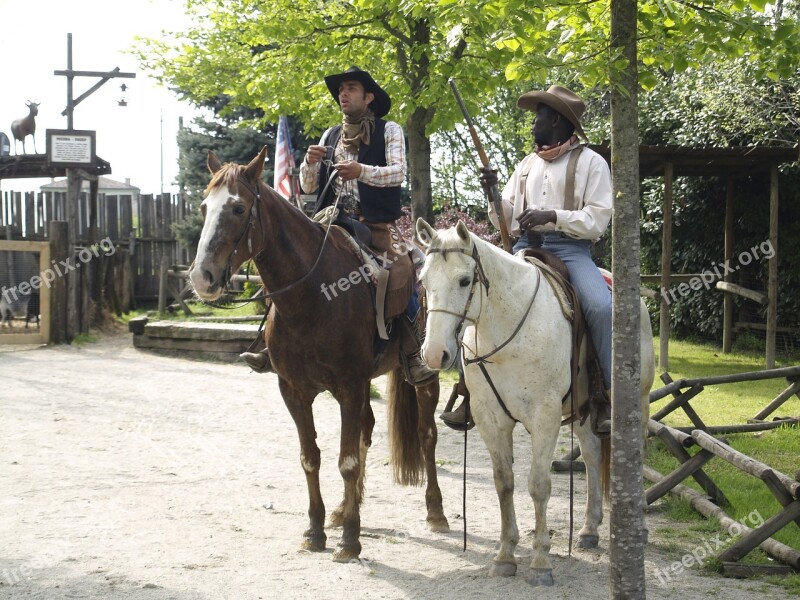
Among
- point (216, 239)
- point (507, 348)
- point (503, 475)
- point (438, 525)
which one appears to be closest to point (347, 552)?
point (438, 525)

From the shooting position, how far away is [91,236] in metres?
18.7

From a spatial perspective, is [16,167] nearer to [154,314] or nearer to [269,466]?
[154,314]

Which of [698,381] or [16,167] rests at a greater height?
[16,167]

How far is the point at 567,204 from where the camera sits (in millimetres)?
5621

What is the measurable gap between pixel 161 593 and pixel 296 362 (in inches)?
63.9

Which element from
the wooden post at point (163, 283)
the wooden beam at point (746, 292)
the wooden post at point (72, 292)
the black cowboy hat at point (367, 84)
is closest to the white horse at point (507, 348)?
the black cowboy hat at point (367, 84)

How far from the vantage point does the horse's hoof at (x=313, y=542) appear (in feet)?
18.6

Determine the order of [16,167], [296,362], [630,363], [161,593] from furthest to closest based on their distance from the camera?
[16,167], [296,362], [161,593], [630,363]

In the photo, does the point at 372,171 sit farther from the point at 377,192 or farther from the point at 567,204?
the point at 567,204

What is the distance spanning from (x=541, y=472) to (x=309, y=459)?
1.67 meters

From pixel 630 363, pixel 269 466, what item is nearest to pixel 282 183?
pixel 269 466

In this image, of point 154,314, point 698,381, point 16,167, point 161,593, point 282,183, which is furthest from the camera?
point 154,314


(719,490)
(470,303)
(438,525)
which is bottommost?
(438,525)

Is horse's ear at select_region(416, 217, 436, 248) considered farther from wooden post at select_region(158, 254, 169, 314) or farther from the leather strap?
wooden post at select_region(158, 254, 169, 314)
